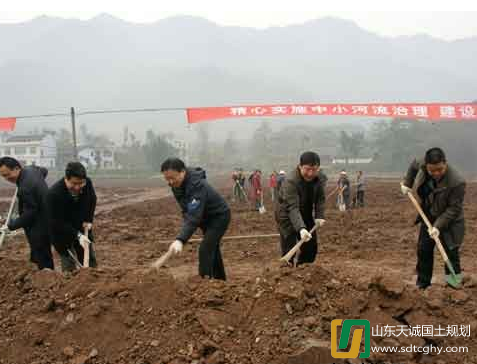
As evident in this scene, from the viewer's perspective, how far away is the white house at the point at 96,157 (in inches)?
1946

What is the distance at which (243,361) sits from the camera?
2609 millimetres

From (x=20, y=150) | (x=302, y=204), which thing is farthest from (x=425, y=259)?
(x=20, y=150)

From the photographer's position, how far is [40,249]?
427cm

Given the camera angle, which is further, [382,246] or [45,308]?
[382,246]

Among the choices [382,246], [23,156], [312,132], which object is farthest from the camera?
[312,132]

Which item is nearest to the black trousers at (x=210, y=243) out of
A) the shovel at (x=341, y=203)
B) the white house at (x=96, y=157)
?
the shovel at (x=341, y=203)

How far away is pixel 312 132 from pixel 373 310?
63.6 m

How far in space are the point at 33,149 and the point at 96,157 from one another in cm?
658

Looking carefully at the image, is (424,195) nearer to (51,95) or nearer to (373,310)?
(373,310)

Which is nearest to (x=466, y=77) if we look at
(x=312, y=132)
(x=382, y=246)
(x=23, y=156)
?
(x=312, y=132)

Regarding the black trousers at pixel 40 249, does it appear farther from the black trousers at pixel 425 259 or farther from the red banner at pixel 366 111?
the red banner at pixel 366 111

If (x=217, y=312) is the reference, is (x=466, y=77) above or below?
above

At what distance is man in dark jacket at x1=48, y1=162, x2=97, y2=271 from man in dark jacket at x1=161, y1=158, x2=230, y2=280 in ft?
2.63

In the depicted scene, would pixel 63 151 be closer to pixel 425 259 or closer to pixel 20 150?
pixel 20 150
